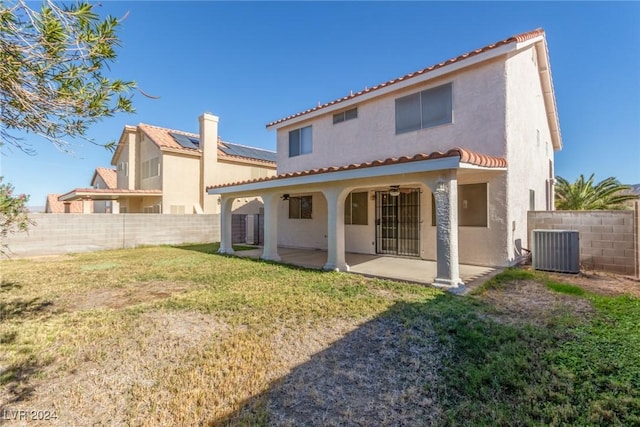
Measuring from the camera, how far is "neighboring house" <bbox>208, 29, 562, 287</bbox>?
7.89 metres

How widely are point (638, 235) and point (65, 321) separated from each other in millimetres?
14384

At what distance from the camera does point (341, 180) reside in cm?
917

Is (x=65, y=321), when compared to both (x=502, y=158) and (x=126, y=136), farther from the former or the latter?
(x=126, y=136)

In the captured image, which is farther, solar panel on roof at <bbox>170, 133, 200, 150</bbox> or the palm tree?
solar panel on roof at <bbox>170, 133, 200, 150</bbox>

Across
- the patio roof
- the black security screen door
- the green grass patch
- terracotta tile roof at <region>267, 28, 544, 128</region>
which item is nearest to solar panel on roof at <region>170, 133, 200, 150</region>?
terracotta tile roof at <region>267, 28, 544, 128</region>

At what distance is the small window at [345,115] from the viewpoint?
1295 centimetres

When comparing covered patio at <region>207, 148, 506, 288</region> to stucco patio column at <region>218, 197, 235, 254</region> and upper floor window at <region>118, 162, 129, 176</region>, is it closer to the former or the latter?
stucco patio column at <region>218, 197, 235, 254</region>

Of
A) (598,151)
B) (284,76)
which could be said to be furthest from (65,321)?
(598,151)

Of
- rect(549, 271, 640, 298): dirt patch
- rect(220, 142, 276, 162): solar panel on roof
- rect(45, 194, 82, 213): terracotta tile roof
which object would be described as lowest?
rect(549, 271, 640, 298): dirt patch

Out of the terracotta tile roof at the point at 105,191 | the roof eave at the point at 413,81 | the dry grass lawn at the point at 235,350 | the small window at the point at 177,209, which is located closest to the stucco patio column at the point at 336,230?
the dry grass lawn at the point at 235,350

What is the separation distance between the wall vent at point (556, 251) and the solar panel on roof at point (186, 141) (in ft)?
73.1

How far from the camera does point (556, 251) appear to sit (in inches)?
341

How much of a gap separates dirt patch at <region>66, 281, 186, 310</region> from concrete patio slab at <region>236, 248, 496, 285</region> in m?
4.58

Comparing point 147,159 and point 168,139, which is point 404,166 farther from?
point 147,159
